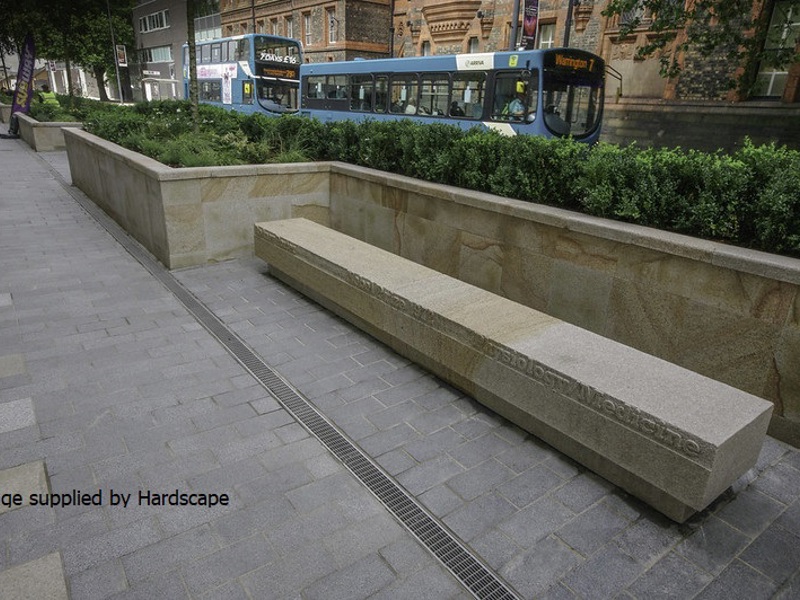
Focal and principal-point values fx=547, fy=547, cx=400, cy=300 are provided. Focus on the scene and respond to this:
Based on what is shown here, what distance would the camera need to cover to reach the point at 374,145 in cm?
823

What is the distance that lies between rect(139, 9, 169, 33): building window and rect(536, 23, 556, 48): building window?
1681 inches

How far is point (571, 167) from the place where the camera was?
570cm

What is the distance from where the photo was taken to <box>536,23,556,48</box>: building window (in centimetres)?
2531

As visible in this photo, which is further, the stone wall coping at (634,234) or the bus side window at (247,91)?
the bus side window at (247,91)

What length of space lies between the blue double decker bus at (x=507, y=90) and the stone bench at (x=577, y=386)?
25.0 feet

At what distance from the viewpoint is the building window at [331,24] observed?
3606 cm

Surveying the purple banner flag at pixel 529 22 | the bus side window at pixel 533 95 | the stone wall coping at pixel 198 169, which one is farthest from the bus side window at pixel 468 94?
the stone wall coping at pixel 198 169

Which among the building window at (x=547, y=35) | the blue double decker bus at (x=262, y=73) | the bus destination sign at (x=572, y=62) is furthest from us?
the building window at (x=547, y=35)

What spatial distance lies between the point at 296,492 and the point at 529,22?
1954 cm

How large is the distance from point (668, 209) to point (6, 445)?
5604 mm

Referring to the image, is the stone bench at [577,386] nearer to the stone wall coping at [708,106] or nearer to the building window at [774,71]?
the building window at [774,71]

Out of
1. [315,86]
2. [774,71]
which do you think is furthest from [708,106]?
[315,86]

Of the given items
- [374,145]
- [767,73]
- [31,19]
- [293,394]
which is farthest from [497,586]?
[31,19]

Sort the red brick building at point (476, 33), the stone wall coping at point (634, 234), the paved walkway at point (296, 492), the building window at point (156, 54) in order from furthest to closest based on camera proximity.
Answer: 1. the building window at point (156, 54)
2. the red brick building at point (476, 33)
3. the stone wall coping at point (634, 234)
4. the paved walkway at point (296, 492)
